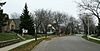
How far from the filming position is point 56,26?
136 meters

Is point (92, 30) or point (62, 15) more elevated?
point (62, 15)

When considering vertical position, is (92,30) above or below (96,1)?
below

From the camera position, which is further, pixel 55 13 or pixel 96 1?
pixel 55 13

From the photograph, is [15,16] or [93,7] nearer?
[93,7]

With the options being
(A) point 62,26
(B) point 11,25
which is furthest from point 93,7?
(A) point 62,26

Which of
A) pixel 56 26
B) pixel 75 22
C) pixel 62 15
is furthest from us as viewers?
pixel 75 22

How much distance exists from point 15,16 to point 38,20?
67301mm

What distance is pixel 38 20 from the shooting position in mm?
104938

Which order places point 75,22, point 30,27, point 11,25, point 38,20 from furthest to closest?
point 75,22
point 38,20
point 11,25
point 30,27

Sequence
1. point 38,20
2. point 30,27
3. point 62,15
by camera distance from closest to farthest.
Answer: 1. point 30,27
2. point 38,20
3. point 62,15

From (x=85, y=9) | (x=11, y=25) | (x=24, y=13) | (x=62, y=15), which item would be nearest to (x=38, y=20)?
(x=11, y=25)

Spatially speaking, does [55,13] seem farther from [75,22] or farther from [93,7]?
[93,7]

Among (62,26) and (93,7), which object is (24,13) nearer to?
(93,7)

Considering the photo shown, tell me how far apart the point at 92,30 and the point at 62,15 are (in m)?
20.5
